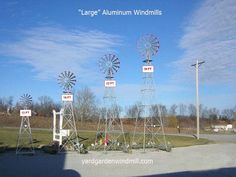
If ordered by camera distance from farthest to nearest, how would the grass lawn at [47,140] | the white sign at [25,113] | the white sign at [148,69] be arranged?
the grass lawn at [47,140]
the white sign at [148,69]
the white sign at [25,113]

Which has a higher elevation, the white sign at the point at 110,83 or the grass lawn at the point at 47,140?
the white sign at the point at 110,83

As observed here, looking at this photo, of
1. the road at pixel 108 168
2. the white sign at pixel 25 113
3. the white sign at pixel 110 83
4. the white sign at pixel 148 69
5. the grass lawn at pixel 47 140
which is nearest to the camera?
the road at pixel 108 168

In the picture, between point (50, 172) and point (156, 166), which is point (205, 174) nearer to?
point (156, 166)

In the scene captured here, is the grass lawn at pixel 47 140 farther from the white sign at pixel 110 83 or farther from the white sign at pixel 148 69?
the white sign at pixel 148 69

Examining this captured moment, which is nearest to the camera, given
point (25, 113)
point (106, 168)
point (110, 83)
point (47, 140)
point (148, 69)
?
point (106, 168)

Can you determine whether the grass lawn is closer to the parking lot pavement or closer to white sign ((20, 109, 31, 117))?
white sign ((20, 109, 31, 117))

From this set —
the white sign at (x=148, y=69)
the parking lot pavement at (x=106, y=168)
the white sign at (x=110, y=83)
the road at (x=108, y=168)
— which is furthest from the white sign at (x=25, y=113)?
the white sign at (x=148, y=69)

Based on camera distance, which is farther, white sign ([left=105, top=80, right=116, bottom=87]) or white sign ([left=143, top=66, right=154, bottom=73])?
white sign ([left=143, top=66, right=154, bottom=73])

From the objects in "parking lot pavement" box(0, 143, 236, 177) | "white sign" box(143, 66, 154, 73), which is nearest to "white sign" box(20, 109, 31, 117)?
"parking lot pavement" box(0, 143, 236, 177)

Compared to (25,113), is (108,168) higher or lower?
lower

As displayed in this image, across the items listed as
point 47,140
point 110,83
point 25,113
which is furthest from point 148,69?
point 47,140

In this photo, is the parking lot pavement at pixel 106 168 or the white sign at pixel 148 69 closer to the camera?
the parking lot pavement at pixel 106 168

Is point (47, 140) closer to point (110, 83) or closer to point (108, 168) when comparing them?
point (110, 83)

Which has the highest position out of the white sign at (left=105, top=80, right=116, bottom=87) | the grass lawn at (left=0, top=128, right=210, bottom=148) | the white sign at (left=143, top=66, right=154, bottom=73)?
the white sign at (left=143, top=66, right=154, bottom=73)
